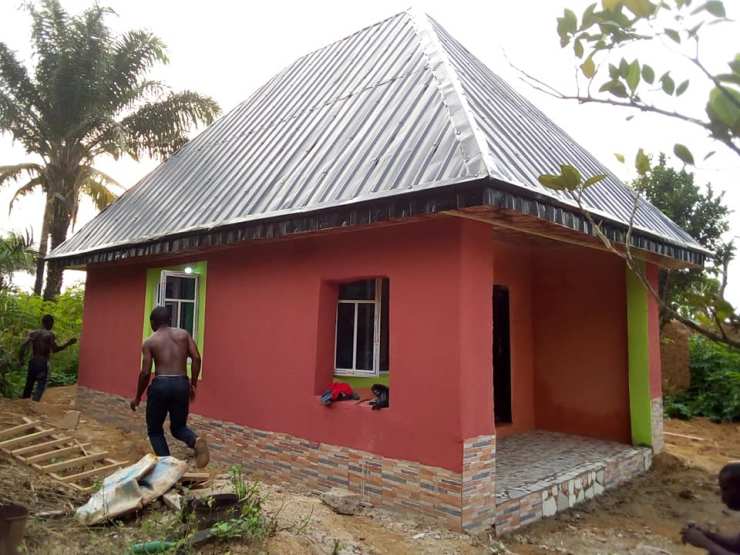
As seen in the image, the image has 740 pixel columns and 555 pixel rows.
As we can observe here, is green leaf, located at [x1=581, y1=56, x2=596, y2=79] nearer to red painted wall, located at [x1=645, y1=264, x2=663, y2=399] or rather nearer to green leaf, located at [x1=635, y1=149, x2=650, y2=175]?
green leaf, located at [x1=635, y1=149, x2=650, y2=175]

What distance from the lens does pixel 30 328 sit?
1330cm

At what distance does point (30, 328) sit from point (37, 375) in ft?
11.3

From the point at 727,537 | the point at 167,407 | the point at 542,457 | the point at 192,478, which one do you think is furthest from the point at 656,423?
the point at 167,407

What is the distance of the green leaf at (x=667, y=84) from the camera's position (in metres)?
1.65

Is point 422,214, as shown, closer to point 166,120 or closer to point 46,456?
point 46,456

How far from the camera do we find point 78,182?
1530 centimetres

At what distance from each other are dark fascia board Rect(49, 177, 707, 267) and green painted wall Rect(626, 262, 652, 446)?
794 mm

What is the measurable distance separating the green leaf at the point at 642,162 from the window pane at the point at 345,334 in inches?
213

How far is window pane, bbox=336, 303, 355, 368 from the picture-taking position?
7008 millimetres

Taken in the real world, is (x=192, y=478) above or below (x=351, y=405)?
below

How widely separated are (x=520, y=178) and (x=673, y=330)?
36.5ft

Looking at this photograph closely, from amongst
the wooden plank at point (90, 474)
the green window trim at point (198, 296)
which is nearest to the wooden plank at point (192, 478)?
the wooden plank at point (90, 474)

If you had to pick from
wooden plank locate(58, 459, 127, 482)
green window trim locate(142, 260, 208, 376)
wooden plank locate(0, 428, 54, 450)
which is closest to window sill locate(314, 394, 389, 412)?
wooden plank locate(58, 459, 127, 482)

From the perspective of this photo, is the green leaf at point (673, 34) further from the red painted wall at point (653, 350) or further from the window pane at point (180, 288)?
the window pane at point (180, 288)
